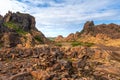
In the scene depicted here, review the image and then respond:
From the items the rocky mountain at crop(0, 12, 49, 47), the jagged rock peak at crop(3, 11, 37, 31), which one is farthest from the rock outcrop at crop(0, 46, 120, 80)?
the jagged rock peak at crop(3, 11, 37, 31)

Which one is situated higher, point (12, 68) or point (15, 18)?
point (15, 18)

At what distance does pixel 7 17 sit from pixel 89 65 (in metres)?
98.3

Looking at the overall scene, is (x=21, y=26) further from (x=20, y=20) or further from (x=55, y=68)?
(x=55, y=68)

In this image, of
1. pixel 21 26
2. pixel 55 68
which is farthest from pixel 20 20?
pixel 55 68

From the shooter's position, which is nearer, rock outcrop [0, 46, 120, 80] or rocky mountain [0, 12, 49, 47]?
rock outcrop [0, 46, 120, 80]

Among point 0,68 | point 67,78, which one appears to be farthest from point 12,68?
point 67,78

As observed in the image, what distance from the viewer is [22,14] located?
148 metres

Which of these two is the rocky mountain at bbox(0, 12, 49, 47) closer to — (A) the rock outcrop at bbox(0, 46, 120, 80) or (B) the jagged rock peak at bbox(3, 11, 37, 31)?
(B) the jagged rock peak at bbox(3, 11, 37, 31)

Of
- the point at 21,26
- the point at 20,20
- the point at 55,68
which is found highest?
the point at 20,20

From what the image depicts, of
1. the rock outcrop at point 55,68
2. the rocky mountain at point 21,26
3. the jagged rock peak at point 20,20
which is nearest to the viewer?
the rock outcrop at point 55,68

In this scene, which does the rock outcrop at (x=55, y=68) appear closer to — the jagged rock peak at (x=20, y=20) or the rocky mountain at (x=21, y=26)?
the rocky mountain at (x=21, y=26)

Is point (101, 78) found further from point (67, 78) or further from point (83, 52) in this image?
point (83, 52)

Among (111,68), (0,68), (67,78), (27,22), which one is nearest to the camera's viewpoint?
(67,78)

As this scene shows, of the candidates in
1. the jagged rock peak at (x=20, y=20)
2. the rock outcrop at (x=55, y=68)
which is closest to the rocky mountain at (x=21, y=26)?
the jagged rock peak at (x=20, y=20)
